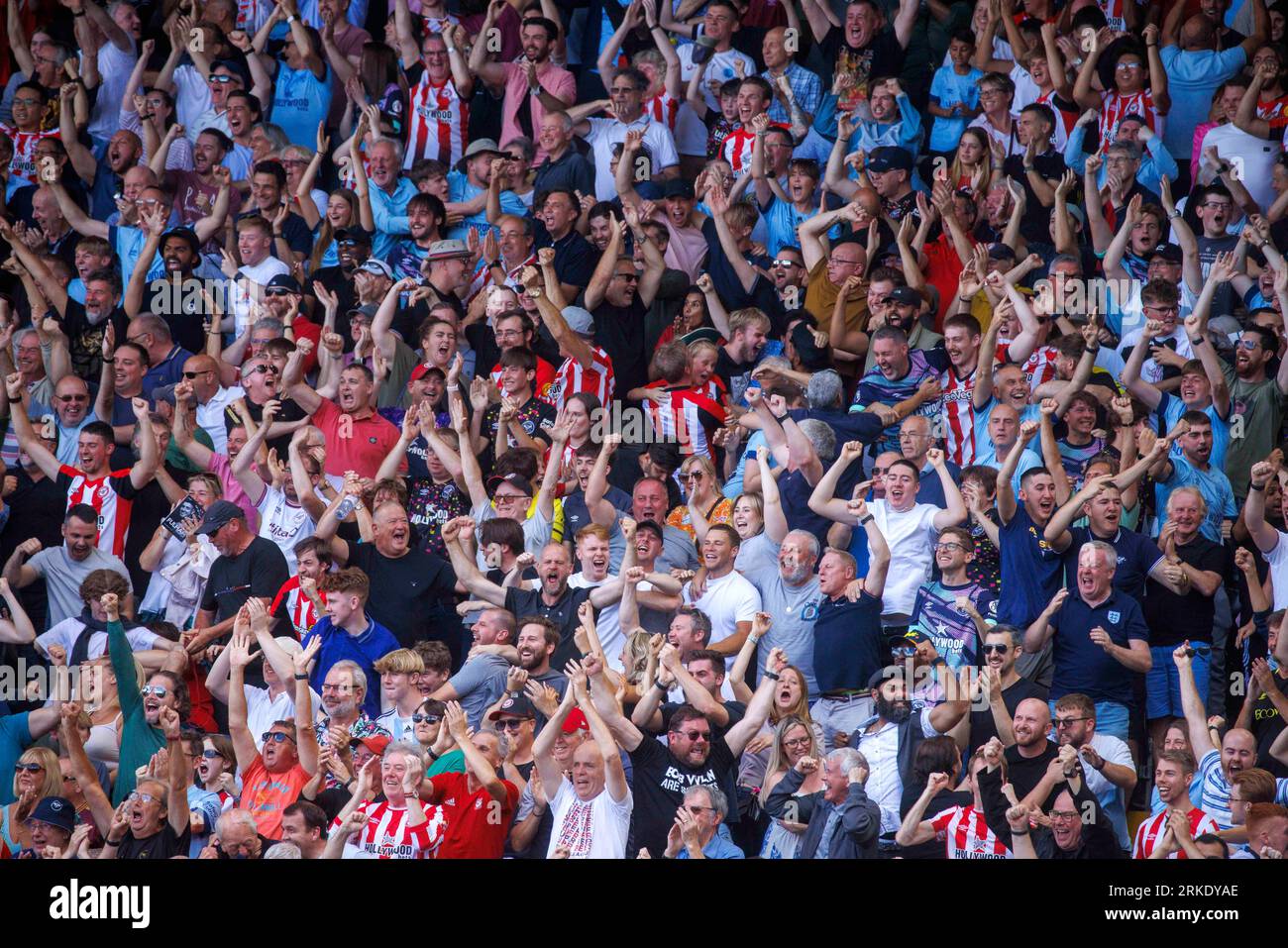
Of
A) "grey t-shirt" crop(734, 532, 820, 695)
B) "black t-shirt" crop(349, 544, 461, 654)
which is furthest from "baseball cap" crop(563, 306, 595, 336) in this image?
"grey t-shirt" crop(734, 532, 820, 695)

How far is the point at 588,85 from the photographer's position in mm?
13836

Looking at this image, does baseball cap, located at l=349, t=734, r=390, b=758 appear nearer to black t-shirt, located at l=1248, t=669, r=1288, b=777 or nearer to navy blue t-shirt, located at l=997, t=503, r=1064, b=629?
navy blue t-shirt, located at l=997, t=503, r=1064, b=629

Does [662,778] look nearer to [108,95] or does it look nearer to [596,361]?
[596,361]

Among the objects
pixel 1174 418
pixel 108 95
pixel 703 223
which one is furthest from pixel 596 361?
pixel 108 95

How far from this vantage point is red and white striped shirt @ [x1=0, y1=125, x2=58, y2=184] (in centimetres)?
1409

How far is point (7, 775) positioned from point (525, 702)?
102 inches

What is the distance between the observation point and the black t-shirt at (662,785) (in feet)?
35.9

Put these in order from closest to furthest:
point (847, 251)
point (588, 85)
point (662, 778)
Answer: point (662, 778)
point (847, 251)
point (588, 85)

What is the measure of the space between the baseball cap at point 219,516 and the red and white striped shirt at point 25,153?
10.2 ft

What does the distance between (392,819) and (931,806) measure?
2520 mm

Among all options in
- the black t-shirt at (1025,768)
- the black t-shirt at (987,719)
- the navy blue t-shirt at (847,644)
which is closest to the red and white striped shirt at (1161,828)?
the black t-shirt at (1025,768)

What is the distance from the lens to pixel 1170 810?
10930 millimetres

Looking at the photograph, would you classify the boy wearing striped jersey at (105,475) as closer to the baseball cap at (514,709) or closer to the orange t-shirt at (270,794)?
the orange t-shirt at (270,794)

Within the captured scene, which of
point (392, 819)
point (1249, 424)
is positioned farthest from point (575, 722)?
point (1249, 424)
